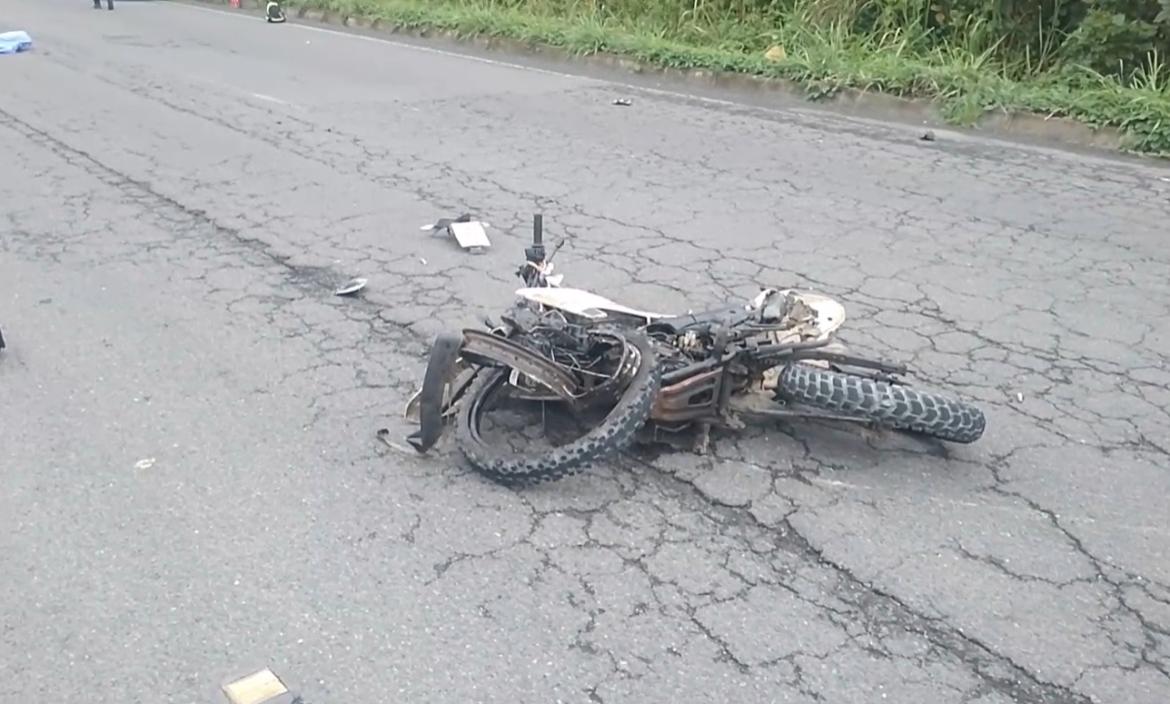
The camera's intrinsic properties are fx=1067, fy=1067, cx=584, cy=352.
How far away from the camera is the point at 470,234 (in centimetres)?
624

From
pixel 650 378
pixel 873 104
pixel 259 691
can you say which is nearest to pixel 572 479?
pixel 650 378

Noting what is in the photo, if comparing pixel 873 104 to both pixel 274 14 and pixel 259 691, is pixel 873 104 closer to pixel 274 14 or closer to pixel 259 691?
pixel 259 691

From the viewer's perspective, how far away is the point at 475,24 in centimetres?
1478

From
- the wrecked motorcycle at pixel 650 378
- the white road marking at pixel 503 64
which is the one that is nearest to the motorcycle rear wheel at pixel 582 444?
the wrecked motorcycle at pixel 650 378

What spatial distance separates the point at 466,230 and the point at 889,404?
3231 mm

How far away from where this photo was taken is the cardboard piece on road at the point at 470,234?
617 cm

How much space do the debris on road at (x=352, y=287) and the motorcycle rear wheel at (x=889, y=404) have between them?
256 cm

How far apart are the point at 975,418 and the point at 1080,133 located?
20.7ft

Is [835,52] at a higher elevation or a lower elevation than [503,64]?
higher

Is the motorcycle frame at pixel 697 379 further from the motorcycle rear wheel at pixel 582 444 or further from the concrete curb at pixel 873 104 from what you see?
the concrete curb at pixel 873 104

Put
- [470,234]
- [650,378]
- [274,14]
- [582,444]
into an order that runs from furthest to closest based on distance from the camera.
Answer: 1. [274,14]
2. [470,234]
3. [650,378]
4. [582,444]

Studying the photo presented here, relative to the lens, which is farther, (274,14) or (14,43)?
(274,14)

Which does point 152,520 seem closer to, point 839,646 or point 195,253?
point 839,646

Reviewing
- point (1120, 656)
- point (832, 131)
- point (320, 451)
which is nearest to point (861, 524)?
point (1120, 656)
